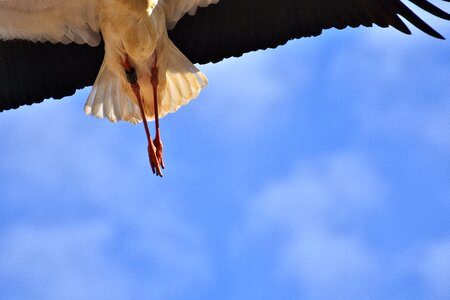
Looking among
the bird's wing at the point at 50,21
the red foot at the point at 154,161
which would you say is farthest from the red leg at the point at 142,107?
the bird's wing at the point at 50,21

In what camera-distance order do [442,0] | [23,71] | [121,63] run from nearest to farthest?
1. [442,0]
2. [121,63]
3. [23,71]

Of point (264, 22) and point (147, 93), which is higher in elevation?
point (264, 22)

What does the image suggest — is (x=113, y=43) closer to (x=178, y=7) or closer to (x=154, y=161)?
(x=178, y=7)

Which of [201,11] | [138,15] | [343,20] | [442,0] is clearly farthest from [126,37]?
[442,0]

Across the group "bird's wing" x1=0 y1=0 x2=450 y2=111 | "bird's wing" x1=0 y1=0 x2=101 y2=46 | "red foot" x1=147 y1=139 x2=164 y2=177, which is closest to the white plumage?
"bird's wing" x1=0 y1=0 x2=101 y2=46

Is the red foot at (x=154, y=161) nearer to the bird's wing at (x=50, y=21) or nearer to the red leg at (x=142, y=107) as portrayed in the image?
the red leg at (x=142, y=107)

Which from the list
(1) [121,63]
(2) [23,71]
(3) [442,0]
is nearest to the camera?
(3) [442,0]

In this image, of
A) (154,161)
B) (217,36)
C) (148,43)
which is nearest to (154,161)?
(154,161)

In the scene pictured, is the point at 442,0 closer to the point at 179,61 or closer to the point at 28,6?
the point at 179,61
